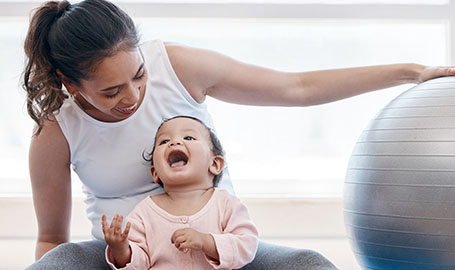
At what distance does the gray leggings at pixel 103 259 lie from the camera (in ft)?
4.56

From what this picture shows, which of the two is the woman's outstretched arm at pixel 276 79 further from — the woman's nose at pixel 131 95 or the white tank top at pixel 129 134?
the woman's nose at pixel 131 95

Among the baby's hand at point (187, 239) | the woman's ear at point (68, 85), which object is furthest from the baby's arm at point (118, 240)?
the woman's ear at point (68, 85)

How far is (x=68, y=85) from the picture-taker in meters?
1.55

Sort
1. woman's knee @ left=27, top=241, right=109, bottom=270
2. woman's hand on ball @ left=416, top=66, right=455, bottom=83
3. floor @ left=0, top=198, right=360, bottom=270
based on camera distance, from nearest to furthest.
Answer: woman's knee @ left=27, top=241, right=109, bottom=270 → woman's hand on ball @ left=416, top=66, right=455, bottom=83 → floor @ left=0, top=198, right=360, bottom=270

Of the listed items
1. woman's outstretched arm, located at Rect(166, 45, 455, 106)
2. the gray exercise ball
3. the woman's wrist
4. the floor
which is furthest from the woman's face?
the floor

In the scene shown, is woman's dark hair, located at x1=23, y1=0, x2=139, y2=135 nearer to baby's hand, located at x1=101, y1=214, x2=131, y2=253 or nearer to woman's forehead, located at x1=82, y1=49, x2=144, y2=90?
woman's forehead, located at x1=82, y1=49, x2=144, y2=90

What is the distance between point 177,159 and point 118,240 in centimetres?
29

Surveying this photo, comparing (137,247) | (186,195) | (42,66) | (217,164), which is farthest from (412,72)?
(42,66)

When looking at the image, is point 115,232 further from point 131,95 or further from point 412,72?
point 412,72

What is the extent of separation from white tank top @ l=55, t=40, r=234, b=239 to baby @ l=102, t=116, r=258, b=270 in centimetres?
15

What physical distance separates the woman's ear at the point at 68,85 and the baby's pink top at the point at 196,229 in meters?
0.37

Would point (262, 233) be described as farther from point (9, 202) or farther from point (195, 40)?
point (9, 202)

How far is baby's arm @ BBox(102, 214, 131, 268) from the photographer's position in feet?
4.16

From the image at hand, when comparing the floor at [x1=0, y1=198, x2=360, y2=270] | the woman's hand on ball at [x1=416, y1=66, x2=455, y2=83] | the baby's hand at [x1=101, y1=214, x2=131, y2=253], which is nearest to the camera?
the baby's hand at [x1=101, y1=214, x2=131, y2=253]
